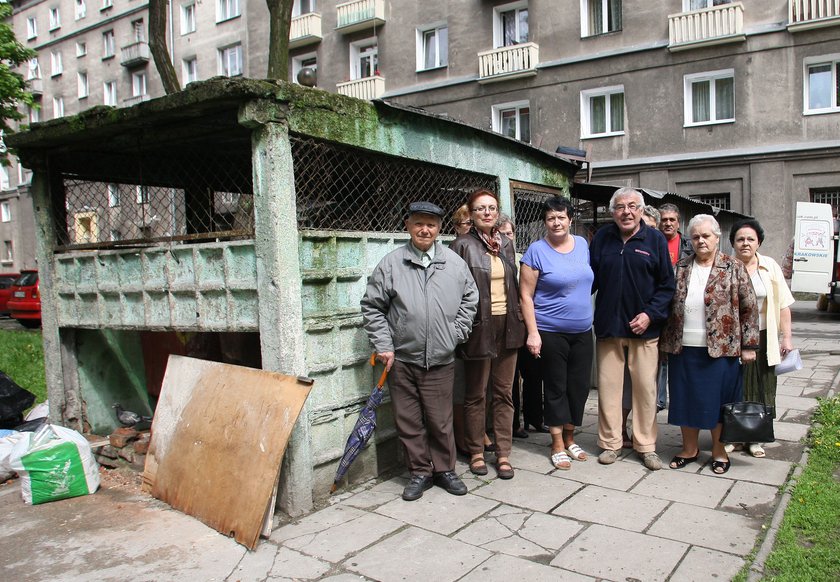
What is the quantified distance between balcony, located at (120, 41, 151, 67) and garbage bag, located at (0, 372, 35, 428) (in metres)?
25.2

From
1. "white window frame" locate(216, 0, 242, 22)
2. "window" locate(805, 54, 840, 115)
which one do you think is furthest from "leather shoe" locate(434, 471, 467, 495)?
"white window frame" locate(216, 0, 242, 22)

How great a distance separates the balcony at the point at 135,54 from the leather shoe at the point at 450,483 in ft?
92.8

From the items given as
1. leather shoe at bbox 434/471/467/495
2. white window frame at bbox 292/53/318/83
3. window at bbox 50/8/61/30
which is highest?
window at bbox 50/8/61/30

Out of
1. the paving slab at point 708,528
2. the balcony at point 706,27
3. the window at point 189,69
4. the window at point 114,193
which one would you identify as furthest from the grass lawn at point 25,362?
the window at point 189,69

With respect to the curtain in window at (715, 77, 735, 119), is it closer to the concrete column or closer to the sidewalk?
the sidewalk

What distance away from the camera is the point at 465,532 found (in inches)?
144

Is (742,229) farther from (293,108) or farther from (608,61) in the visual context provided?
(608,61)

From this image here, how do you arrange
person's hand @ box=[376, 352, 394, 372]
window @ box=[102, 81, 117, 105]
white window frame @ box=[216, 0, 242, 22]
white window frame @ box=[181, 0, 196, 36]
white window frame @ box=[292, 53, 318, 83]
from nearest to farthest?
person's hand @ box=[376, 352, 394, 372] < white window frame @ box=[292, 53, 318, 83] < white window frame @ box=[216, 0, 242, 22] < white window frame @ box=[181, 0, 196, 36] < window @ box=[102, 81, 117, 105]

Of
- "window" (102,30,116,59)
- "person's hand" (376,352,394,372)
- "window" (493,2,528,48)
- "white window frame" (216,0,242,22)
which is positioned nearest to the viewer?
"person's hand" (376,352,394,372)

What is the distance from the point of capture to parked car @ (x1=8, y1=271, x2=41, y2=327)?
1602 cm

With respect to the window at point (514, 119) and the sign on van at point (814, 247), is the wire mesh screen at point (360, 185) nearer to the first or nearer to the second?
the sign on van at point (814, 247)

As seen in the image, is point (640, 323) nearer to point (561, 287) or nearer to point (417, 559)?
point (561, 287)

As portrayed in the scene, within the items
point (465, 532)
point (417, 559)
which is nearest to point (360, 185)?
point (465, 532)

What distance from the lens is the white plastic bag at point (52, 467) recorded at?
4367 mm
